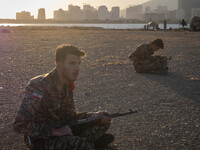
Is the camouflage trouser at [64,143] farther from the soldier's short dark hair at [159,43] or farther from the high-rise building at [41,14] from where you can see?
the high-rise building at [41,14]

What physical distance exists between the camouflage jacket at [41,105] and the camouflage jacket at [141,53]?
5120 millimetres

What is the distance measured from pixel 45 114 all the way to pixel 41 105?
5.6 inches

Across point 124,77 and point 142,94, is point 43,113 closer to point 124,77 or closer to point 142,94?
point 142,94

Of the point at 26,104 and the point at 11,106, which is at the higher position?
the point at 26,104

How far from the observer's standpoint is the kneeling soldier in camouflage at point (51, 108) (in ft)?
8.91

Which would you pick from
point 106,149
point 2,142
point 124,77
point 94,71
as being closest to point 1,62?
point 94,71

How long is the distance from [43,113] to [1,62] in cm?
819

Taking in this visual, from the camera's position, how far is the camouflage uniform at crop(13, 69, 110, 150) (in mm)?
2711

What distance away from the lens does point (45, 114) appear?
2.92 meters

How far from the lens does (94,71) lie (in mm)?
8852

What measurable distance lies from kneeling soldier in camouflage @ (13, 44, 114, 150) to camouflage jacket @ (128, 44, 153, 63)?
5051 mm

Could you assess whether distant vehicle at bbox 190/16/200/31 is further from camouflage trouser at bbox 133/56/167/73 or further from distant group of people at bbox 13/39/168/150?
distant group of people at bbox 13/39/168/150

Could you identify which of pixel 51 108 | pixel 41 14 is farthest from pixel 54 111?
pixel 41 14

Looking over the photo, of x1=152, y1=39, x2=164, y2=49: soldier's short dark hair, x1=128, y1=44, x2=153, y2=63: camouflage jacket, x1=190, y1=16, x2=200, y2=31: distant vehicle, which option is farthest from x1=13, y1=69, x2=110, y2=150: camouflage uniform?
x1=190, y1=16, x2=200, y2=31: distant vehicle
